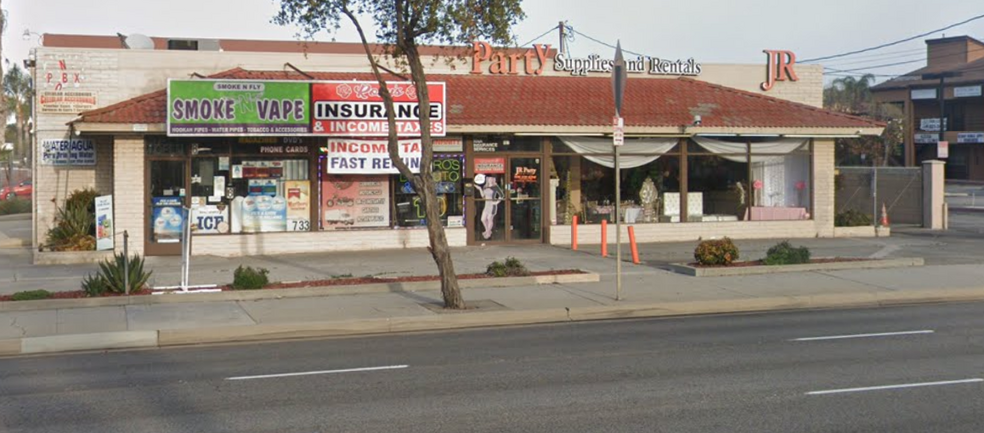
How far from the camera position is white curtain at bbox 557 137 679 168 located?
25141mm

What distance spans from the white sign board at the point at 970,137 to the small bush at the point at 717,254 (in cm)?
5350

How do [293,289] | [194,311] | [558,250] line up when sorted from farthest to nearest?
[558,250]
[293,289]
[194,311]

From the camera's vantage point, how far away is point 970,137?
65812mm

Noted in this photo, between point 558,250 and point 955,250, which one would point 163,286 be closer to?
point 558,250

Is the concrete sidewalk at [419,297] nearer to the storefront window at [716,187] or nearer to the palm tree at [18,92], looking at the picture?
the storefront window at [716,187]

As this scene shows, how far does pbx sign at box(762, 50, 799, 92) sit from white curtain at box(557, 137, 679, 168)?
446 cm

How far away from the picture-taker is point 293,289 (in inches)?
646

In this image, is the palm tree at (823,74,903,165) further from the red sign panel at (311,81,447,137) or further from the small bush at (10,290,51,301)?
the small bush at (10,290,51,301)

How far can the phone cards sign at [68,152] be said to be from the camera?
2305cm

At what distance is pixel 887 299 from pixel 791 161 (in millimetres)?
11265

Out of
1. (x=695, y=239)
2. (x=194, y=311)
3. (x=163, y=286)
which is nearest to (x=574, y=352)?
(x=194, y=311)

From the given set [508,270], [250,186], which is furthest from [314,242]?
[508,270]

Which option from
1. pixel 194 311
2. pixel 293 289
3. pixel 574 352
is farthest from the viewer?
pixel 293 289

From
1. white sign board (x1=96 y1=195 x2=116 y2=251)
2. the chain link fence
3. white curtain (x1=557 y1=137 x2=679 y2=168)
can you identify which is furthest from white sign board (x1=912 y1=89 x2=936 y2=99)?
white sign board (x1=96 y1=195 x2=116 y2=251)
